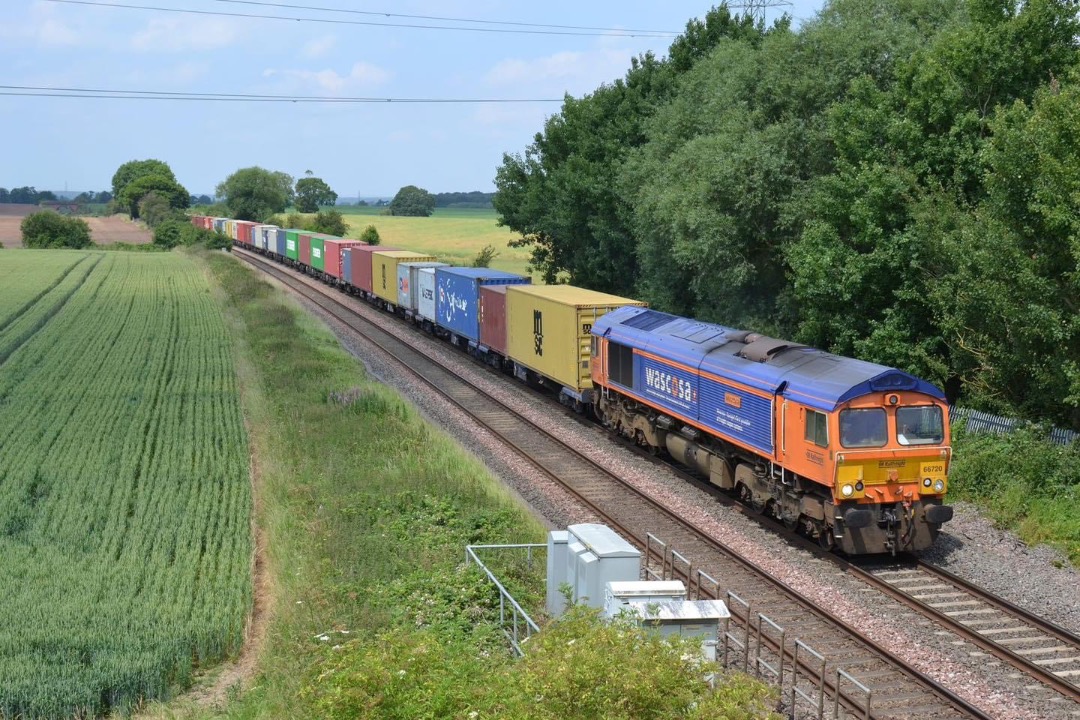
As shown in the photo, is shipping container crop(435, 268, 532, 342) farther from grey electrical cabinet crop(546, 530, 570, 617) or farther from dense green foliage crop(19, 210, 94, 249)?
dense green foliage crop(19, 210, 94, 249)

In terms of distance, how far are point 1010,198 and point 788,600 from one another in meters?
10.8

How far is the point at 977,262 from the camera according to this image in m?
22.3

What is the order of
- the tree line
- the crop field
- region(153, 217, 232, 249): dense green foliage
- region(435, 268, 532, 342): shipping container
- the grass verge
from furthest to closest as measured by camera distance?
region(153, 217, 232, 249): dense green foliage → region(435, 268, 532, 342): shipping container → the tree line → the crop field → the grass verge

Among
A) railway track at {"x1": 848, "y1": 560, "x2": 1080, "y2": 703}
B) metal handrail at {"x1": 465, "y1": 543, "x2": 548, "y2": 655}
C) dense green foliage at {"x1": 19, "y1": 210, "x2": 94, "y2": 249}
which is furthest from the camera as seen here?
dense green foliage at {"x1": 19, "y1": 210, "x2": 94, "y2": 249}

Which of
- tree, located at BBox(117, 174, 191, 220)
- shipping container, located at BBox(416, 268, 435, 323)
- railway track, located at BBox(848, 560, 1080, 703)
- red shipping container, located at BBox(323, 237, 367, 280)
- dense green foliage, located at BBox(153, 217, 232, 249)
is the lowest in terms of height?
railway track, located at BBox(848, 560, 1080, 703)

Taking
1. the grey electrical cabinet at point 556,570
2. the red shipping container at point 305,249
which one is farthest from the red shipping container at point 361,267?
the grey electrical cabinet at point 556,570

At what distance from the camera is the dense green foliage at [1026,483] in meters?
18.9

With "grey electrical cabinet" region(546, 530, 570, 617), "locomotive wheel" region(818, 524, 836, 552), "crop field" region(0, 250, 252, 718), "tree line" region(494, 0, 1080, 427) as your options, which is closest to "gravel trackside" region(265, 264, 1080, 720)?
"locomotive wheel" region(818, 524, 836, 552)

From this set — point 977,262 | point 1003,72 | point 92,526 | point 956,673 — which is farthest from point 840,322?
point 92,526

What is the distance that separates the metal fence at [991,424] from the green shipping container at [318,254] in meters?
55.3

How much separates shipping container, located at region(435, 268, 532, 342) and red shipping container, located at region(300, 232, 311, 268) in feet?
121

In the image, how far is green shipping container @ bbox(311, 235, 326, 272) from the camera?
7350 cm

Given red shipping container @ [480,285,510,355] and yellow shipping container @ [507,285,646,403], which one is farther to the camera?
red shipping container @ [480,285,510,355]

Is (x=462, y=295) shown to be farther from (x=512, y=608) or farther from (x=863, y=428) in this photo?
(x=512, y=608)
